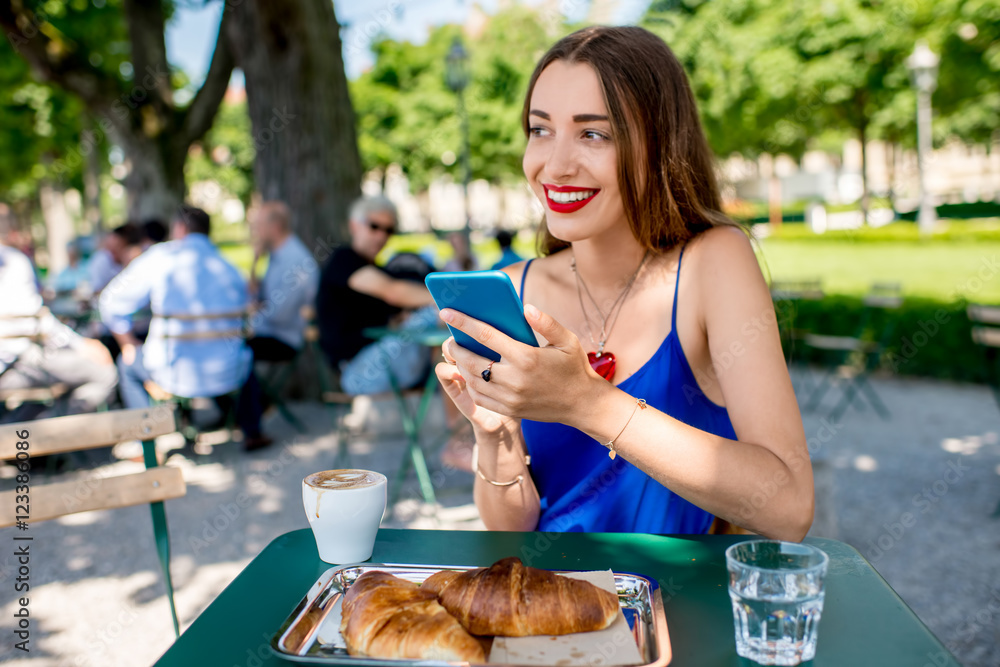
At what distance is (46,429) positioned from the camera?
73.3 inches

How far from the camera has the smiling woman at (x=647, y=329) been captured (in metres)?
1.41

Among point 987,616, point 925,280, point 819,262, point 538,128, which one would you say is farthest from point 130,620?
→ point 819,262

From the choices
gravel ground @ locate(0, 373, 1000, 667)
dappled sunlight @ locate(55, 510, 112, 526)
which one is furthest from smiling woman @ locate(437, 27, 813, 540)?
dappled sunlight @ locate(55, 510, 112, 526)

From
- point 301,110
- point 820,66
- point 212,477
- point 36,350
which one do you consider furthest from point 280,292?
point 820,66

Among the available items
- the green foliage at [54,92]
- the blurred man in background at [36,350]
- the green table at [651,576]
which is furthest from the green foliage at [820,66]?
the green table at [651,576]

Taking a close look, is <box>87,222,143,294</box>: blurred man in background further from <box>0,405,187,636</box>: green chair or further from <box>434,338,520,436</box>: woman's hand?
<box>434,338,520,436</box>: woman's hand

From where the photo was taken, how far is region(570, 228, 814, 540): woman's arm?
52.5 inches

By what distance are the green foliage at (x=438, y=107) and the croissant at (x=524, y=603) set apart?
18464 millimetres

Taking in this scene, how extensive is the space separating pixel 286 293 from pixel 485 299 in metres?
5.68

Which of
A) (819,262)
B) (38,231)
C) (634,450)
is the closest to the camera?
(634,450)

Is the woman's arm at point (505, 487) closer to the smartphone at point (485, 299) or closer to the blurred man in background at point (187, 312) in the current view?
the smartphone at point (485, 299)

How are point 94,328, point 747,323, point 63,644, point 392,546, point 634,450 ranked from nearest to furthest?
point 634,450 < point 392,546 < point 747,323 < point 63,644 < point 94,328

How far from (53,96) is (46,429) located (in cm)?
2079

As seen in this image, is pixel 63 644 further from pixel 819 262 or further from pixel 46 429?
pixel 819 262
